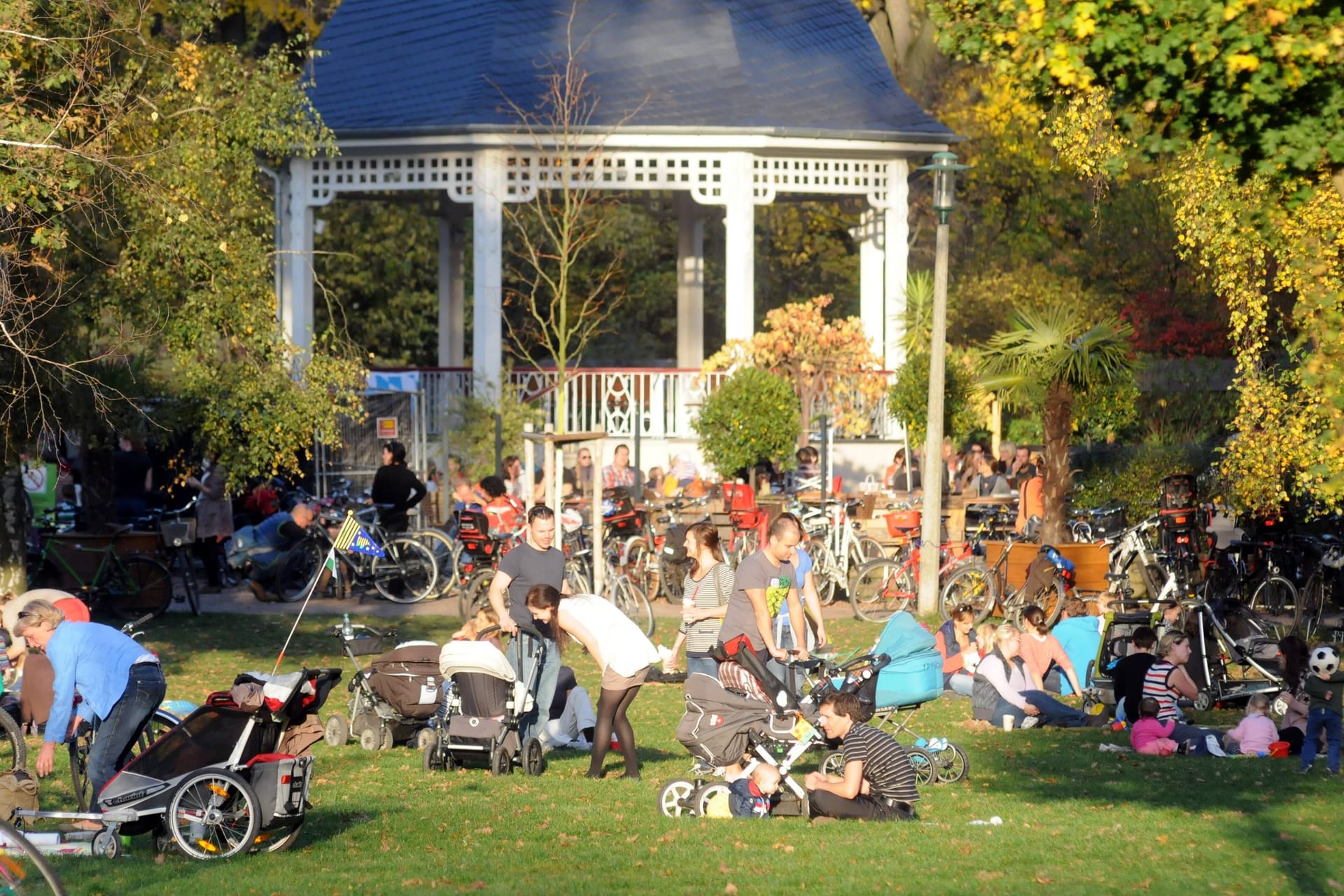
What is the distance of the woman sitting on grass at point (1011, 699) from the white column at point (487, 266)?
13.3 m

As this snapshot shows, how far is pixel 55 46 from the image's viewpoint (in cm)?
1313

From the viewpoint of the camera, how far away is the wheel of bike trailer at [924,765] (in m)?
12.1

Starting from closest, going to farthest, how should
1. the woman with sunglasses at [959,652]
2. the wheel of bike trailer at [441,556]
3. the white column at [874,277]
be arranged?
the woman with sunglasses at [959,652], the wheel of bike trailer at [441,556], the white column at [874,277]

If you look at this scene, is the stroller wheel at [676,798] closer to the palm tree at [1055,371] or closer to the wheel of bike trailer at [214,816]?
the wheel of bike trailer at [214,816]

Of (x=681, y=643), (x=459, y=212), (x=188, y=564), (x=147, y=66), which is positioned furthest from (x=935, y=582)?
(x=459, y=212)

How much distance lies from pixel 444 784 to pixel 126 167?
6175 mm

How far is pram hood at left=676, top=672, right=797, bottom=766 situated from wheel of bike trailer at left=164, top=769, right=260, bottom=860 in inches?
111

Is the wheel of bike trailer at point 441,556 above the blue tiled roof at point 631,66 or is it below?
below

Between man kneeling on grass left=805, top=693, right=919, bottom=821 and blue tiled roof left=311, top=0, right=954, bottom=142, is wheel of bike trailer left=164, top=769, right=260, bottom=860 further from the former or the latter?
blue tiled roof left=311, top=0, right=954, bottom=142

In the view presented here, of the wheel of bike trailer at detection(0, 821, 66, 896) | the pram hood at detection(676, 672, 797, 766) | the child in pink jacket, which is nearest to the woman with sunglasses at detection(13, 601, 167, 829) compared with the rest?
the wheel of bike trailer at detection(0, 821, 66, 896)

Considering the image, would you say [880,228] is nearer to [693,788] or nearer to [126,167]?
[126,167]

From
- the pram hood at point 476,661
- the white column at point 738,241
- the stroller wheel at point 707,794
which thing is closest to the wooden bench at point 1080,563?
the white column at point 738,241

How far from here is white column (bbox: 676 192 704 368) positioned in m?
33.8

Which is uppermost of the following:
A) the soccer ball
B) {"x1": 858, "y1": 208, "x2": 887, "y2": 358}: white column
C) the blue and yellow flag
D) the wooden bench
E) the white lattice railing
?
{"x1": 858, "y1": 208, "x2": 887, "y2": 358}: white column
